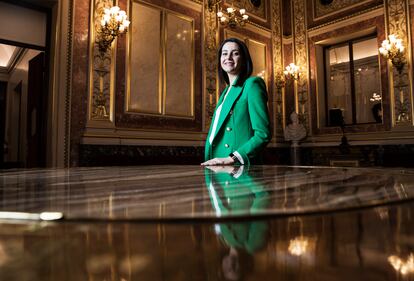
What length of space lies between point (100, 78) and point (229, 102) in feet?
9.34

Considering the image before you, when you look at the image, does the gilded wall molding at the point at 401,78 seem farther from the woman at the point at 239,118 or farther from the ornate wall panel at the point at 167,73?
the woman at the point at 239,118

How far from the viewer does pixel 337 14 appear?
18.4ft

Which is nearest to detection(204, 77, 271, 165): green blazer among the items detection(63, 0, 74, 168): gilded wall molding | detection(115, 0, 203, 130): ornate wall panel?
detection(63, 0, 74, 168): gilded wall molding

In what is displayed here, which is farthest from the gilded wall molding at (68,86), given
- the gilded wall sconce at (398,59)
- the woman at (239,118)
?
the gilded wall sconce at (398,59)

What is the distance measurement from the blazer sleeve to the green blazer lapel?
1.9 inches

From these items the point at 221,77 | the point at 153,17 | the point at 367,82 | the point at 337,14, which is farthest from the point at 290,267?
the point at 337,14

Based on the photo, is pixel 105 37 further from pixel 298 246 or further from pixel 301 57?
pixel 298 246

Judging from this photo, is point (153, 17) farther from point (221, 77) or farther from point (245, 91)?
point (245, 91)

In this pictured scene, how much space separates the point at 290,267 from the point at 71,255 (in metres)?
0.10

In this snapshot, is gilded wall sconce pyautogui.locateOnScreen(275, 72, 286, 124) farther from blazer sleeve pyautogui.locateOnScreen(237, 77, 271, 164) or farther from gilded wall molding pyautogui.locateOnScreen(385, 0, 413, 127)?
blazer sleeve pyautogui.locateOnScreen(237, 77, 271, 164)

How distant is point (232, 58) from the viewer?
1589 mm

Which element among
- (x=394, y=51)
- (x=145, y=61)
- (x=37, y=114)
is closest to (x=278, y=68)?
(x=394, y=51)

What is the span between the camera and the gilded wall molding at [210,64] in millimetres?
4934

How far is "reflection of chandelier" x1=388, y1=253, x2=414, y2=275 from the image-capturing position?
0.13 m
